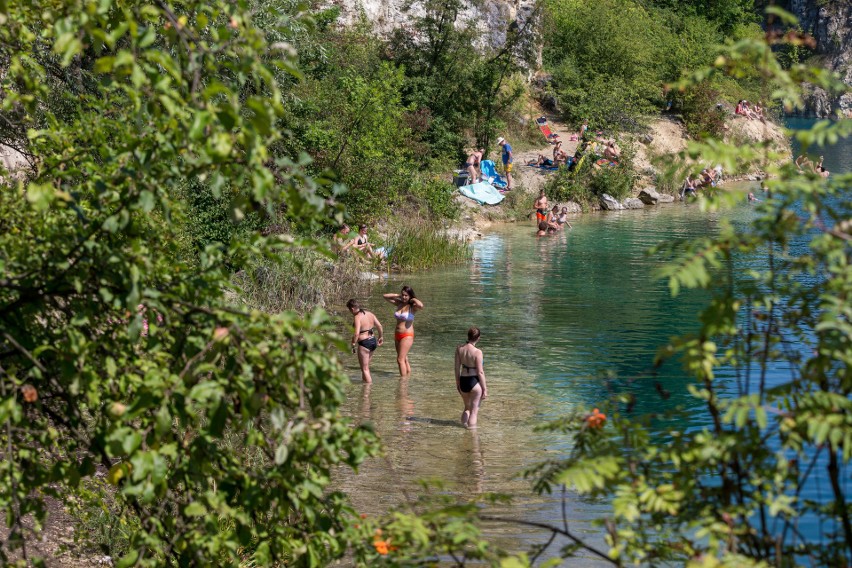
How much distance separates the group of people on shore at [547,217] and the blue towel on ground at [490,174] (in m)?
1.60

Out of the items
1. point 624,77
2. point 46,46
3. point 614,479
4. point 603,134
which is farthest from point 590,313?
point 624,77

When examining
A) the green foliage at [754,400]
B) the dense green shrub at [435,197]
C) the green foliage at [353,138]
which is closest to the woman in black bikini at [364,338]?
the green foliage at [353,138]

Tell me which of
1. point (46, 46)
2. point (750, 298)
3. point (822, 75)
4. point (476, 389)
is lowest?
point (476, 389)

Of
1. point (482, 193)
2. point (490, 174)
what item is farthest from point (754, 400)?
point (490, 174)

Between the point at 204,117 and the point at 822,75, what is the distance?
252 centimetres

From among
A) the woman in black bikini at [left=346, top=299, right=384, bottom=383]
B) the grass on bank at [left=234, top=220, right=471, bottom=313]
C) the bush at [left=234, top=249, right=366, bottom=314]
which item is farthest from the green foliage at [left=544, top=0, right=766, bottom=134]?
the woman in black bikini at [left=346, top=299, right=384, bottom=383]

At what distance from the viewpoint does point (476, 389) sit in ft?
42.0

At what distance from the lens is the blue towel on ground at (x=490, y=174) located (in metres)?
35.0

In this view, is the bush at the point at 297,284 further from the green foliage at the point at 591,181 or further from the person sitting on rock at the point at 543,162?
the person sitting on rock at the point at 543,162

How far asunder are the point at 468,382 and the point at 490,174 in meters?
23.0

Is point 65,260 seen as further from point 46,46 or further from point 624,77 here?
point 624,77

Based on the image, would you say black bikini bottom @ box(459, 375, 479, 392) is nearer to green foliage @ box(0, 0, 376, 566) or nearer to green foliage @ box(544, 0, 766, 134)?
green foliage @ box(0, 0, 376, 566)

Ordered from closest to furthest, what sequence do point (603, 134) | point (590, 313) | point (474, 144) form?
point (590, 313) → point (474, 144) → point (603, 134)

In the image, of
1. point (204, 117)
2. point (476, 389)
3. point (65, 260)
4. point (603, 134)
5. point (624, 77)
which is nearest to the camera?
point (204, 117)
